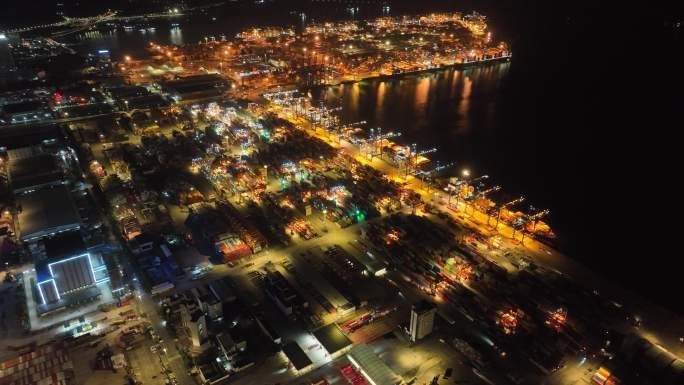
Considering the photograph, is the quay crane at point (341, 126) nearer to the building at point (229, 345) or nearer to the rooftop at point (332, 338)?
the rooftop at point (332, 338)

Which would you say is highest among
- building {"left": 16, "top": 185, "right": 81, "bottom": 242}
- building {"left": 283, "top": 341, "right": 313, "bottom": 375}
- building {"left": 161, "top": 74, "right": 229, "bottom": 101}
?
building {"left": 16, "top": 185, "right": 81, "bottom": 242}

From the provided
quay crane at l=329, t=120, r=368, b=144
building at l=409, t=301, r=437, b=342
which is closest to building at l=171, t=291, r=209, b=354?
building at l=409, t=301, r=437, b=342

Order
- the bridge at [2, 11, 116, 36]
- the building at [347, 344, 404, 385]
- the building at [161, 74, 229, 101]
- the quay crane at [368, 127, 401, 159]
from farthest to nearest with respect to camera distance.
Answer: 1. the bridge at [2, 11, 116, 36]
2. the building at [161, 74, 229, 101]
3. the quay crane at [368, 127, 401, 159]
4. the building at [347, 344, 404, 385]

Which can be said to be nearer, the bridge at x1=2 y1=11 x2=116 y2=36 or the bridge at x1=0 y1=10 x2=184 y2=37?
the bridge at x1=0 y1=10 x2=184 y2=37

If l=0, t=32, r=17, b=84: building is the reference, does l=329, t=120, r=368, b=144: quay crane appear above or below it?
below

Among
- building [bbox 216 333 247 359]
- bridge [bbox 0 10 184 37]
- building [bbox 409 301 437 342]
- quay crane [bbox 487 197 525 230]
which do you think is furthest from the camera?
bridge [bbox 0 10 184 37]

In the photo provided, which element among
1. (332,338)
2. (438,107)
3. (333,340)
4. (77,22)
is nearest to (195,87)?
(438,107)

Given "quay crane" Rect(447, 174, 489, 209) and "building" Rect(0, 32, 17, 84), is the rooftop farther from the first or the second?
"building" Rect(0, 32, 17, 84)
